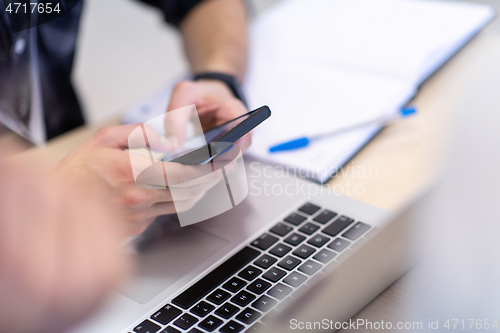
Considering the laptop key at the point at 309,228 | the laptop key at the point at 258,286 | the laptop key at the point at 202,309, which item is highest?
the laptop key at the point at 309,228

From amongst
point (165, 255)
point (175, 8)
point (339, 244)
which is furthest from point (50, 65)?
point (339, 244)

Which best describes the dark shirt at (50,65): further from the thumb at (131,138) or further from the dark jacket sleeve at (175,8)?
the thumb at (131,138)

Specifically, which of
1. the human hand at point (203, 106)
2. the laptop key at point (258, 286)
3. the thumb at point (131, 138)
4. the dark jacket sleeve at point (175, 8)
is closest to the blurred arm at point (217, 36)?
the dark jacket sleeve at point (175, 8)

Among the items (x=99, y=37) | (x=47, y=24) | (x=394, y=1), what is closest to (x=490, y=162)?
(x=394, y=1)

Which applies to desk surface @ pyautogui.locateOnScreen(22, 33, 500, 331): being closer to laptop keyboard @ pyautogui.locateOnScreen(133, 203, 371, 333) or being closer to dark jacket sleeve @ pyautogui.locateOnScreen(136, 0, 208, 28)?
laptop keyboard @ pyautogui.locateOnScreen(133, 203, 371, 333)

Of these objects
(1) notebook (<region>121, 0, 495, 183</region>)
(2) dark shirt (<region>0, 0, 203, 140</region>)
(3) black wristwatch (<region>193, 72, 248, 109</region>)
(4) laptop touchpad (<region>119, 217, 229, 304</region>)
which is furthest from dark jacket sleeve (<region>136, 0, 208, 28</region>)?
(4) laptop touchpad (<region>119, 217, 229, 304</region>)

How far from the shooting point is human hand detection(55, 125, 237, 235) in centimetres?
36

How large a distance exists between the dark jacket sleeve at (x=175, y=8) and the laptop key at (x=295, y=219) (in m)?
0.53

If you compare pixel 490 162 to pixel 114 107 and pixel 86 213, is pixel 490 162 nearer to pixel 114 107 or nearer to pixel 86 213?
pixel 86 213

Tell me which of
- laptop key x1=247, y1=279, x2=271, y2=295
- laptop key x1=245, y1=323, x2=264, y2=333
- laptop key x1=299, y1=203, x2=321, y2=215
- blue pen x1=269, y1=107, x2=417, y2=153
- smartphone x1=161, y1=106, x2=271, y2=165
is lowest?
laptop key x1=245, y1=323, x2=264, y2=333

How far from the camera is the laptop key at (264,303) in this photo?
326mm

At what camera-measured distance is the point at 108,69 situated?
175 centimetres

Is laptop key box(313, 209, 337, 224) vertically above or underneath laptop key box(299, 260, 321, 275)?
above

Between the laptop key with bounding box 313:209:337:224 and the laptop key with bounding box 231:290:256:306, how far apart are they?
103 millimetres
